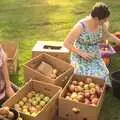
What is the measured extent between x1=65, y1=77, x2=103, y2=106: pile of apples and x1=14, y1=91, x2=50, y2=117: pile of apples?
10.0 inches

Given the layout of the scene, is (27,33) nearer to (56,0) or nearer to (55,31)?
(55,31)

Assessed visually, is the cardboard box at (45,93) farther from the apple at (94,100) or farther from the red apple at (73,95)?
the apple at (94,100)

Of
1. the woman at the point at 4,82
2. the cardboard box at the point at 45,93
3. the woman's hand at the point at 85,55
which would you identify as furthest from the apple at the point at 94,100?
the woman at the point at 4,82

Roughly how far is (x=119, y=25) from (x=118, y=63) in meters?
1.53

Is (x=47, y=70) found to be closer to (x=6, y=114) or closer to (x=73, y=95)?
(x=73, y=95)

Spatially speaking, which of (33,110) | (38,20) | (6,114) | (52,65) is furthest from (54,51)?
(38,20)

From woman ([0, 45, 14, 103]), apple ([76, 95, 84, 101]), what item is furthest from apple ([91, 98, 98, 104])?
woman ([0, 45, 14, 103])

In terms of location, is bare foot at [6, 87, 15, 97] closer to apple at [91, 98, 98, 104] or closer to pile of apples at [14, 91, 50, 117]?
pile of apples at [14, 91, 50, 117]

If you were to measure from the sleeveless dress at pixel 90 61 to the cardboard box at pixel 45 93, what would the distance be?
0.50 meters

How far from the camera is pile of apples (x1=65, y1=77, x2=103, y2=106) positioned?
4000mm

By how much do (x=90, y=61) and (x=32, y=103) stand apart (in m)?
1.01

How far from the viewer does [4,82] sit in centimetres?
410

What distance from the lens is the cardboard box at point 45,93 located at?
3716 millimetres

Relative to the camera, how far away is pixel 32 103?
13.2 ft
